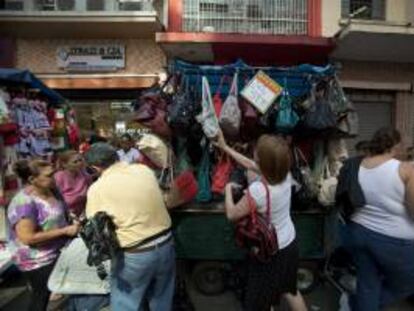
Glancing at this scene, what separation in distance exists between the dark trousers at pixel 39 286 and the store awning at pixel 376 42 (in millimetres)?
8619

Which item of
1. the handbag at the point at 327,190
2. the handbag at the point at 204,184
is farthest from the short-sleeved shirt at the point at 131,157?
the handbag at the point at 327,190

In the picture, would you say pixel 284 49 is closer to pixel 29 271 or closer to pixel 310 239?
pixel 310 239

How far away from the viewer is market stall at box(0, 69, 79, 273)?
686 centimetres

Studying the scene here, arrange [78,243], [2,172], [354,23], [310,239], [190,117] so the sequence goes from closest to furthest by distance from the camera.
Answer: [78,243], [190,117], [310,239], [2,172], [354,23]

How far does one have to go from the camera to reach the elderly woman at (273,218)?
13.2 feet

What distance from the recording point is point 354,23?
37.6 feet

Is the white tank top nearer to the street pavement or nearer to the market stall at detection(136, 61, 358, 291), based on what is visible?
the market stall at detection(136, 61, 358, 291)

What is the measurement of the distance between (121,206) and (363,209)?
1.94 metres

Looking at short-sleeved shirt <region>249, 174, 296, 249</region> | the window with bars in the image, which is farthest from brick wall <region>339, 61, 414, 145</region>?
short-sleeved shirt <region>249, 174, 296, 249</region>

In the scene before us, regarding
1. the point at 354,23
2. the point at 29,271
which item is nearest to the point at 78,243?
the point at 29,271

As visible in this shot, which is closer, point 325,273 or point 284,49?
point 325,273

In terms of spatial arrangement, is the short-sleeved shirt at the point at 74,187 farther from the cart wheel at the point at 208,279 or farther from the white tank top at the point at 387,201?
the white tank top at the point at 387,201

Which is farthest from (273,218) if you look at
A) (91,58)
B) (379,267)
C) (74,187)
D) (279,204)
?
(91,58)

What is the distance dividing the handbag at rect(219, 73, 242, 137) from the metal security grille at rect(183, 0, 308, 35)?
7.62 m
